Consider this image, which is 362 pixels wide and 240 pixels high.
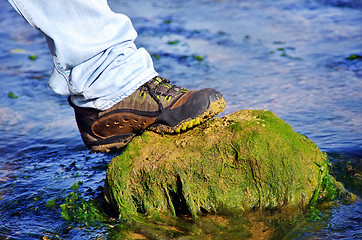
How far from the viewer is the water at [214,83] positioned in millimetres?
3453

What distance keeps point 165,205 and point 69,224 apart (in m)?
0.71

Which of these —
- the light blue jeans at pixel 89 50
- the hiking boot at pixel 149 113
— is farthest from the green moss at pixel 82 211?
the light blue jeans at pixel 89 50

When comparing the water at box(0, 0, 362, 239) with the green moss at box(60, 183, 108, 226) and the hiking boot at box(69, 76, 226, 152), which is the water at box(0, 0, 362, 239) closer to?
the green moss at box(60, 183, 108, 226)

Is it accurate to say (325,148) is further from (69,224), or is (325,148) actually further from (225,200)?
(69,224)

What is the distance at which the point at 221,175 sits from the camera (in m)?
3.09

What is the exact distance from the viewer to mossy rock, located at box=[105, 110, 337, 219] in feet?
10.1

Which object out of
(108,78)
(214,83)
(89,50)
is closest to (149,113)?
(108,78)

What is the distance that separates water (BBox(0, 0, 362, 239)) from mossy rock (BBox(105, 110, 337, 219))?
9.8 inches

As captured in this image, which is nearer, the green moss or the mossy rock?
the mossy rock

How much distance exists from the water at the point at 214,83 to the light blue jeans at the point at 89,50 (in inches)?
35.3

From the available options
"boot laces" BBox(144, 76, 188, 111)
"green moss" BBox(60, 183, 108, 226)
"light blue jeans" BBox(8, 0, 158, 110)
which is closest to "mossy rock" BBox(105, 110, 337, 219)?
"green moss" BBox(60, 183, 108, 226)

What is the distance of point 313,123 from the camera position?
15.4ft

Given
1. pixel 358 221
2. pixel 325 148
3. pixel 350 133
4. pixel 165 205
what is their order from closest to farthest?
pixel 358 221, pixel 165 205, pixel 325 148, pixel 350 133

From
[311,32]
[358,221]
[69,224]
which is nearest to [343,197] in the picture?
[358,221]
